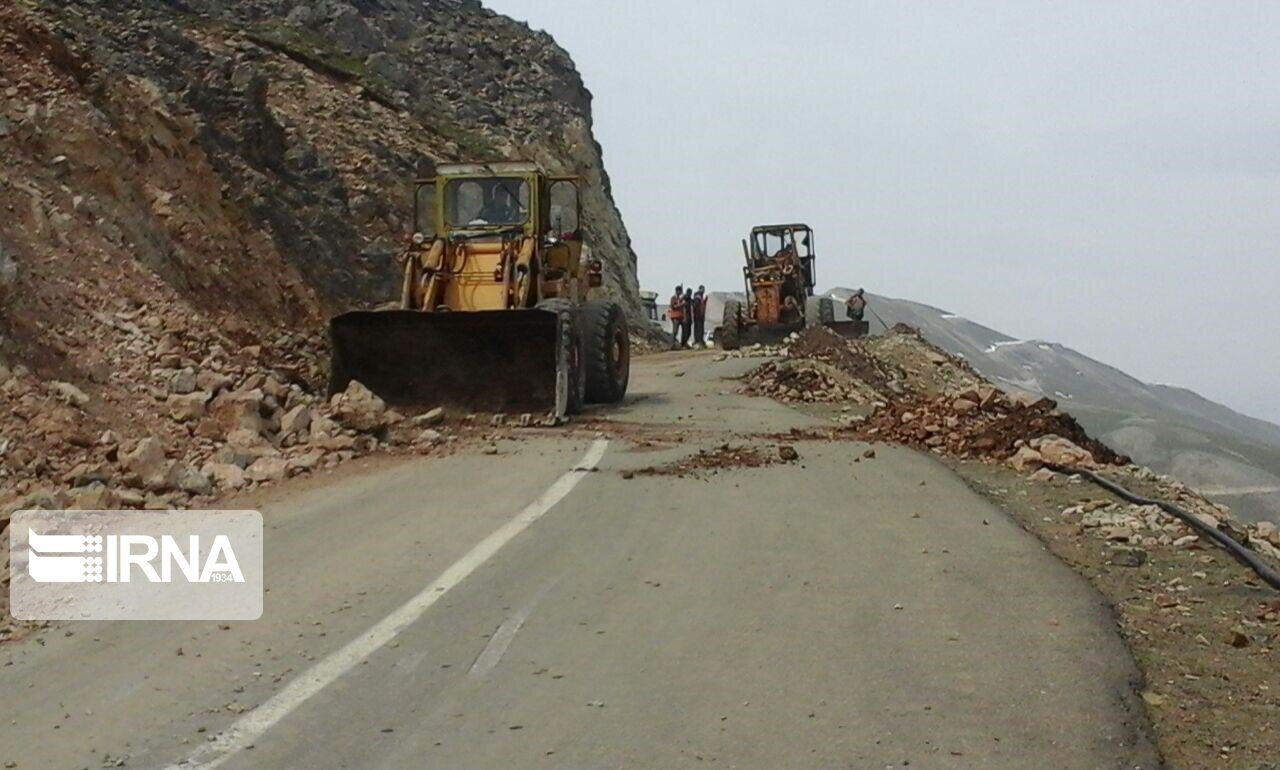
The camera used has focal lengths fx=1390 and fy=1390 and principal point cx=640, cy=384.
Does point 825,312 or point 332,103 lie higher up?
point 332,103

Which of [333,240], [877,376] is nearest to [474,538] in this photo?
[877,376]

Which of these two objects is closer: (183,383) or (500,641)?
(500,641)

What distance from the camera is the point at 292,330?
21609mm

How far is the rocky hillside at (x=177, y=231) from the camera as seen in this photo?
40.5ft

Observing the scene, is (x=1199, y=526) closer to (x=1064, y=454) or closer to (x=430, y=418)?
(x=1064, y=454)

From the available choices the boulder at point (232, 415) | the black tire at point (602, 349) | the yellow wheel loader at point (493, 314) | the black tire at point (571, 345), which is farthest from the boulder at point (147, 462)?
the black tire at point (602, 349)

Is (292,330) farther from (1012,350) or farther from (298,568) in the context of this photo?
(1012,350)

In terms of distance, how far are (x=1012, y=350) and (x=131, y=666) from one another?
120 ft

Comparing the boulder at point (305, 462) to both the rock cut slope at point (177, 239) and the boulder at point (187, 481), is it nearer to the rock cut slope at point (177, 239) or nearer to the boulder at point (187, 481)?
the rock cut slope at point (177, 239)

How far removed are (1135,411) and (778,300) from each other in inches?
385

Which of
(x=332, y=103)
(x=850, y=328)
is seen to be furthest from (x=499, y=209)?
(x=332, y=103)

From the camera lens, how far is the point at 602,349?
1838cm

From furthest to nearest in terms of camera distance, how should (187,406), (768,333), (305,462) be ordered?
(768,333), (187,406), (305,462)

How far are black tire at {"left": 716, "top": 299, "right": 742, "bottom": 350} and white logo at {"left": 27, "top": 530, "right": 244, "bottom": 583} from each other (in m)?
28.3
